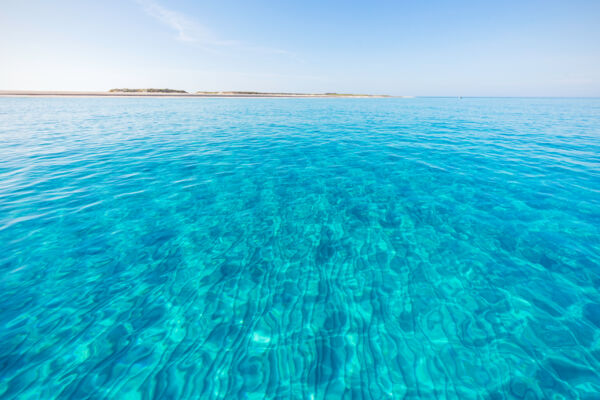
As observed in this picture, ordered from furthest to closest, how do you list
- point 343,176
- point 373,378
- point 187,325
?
point 343,176, point 187,325, point 373,378

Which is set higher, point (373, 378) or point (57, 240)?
point (57, 240)

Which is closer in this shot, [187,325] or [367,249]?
[187,325]

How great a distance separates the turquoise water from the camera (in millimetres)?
3309

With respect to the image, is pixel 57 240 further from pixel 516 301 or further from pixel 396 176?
pixel 396 176

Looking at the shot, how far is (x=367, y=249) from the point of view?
19.3 feet

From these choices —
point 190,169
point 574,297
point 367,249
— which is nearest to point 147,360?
point 367,249

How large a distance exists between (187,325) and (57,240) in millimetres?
5384

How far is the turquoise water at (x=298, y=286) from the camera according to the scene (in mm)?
3309

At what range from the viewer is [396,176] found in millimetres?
10648

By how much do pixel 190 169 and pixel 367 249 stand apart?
9.91m

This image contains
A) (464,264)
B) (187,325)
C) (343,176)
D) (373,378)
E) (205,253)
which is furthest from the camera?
(343,176)

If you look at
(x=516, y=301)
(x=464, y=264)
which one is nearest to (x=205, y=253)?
(x=464, y=264)

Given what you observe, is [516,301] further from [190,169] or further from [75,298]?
[190,169]

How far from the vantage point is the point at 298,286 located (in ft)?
15.8
